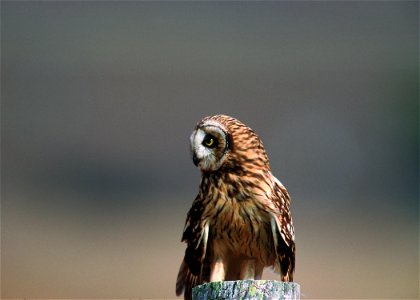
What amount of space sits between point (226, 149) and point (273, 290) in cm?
130

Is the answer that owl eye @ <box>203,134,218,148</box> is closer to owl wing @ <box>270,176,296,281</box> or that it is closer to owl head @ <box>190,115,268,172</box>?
owl head @ <box>190,115,268,172</box>

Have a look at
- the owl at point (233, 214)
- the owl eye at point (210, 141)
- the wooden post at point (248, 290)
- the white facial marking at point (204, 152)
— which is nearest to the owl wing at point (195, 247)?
the owl at point (233, 214)

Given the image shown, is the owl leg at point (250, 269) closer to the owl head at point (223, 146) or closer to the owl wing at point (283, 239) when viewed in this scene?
the owl wing at point (283, 239)

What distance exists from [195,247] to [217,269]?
0.18 meters

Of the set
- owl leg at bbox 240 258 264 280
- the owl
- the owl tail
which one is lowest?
the owl tail

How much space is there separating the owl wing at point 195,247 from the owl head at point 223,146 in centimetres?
23

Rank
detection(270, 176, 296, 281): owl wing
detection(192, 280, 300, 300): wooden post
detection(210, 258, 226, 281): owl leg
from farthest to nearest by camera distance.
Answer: detection(210, 258, 226, 281): owl leg
detection(270, 176, 296, 281): owl wing
detection(192, 280, 300, 300): wooden post

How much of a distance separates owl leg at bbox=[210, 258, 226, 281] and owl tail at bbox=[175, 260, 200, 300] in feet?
0.35

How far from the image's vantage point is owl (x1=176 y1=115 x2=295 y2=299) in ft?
11.4

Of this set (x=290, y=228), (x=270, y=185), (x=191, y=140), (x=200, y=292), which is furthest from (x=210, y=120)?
(x=200, y=292)

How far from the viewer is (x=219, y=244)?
3553mm

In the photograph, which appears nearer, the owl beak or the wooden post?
the wooden post

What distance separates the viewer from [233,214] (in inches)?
137

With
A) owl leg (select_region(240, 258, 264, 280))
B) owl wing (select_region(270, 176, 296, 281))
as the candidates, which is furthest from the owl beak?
owl leg (select_region(240, 258, 264, 280))
